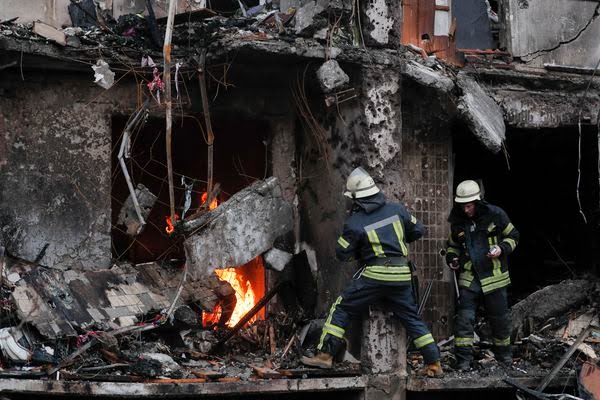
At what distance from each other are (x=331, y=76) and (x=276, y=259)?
2164 millimetres

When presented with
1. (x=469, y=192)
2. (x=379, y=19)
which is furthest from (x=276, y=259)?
(x=379, y=19)

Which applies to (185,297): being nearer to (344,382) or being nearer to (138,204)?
(138,204)

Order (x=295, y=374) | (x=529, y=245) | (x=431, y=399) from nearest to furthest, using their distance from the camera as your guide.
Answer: (x=295, y=374) → (x=431, y=399) → (x=529, y=245)

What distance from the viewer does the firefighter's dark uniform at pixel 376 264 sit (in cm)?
946

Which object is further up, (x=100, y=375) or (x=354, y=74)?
(x=354, y=74)

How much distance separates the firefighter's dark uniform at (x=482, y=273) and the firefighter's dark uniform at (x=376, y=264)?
635mm

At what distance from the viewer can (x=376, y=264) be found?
948 cm

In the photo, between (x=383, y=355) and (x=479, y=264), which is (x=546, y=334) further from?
(x=383, y=355)

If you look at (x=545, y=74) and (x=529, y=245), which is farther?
(x=529, y=245)

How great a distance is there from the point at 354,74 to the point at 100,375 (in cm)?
390

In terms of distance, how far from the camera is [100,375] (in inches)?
345

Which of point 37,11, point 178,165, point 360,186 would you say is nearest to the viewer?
point 360,186

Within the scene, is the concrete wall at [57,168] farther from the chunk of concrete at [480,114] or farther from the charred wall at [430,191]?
the chunk of concrete at [480,114]

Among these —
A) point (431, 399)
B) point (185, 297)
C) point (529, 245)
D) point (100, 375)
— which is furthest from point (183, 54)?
point (529, 245)
